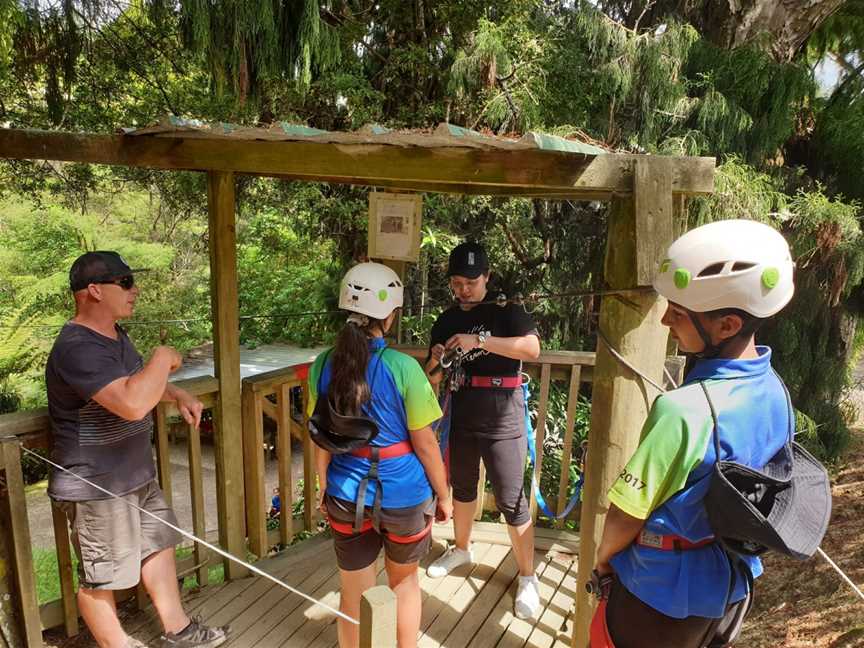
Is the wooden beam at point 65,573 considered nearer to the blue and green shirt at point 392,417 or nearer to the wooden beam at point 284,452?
the wooden beam at point 284,452

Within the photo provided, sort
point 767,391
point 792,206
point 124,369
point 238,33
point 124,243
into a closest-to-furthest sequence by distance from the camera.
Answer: point 767,391 → point 124,369 → point 238,33 → point 792,206 → point 124,243

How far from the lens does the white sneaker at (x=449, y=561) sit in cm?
313

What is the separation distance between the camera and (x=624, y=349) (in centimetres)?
209

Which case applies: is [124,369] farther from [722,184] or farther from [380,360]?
[722,184]

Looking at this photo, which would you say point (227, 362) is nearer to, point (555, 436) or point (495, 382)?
point (495, 382)

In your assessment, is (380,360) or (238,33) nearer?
(380,360)

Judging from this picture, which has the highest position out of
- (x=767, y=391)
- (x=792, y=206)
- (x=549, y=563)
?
(x=792, y=206)

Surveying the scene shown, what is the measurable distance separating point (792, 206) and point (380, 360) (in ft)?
18.1

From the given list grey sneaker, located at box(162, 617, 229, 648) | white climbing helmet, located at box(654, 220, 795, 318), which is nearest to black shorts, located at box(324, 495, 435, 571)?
grey sneaker, located at box(162, 617, 229, 648)

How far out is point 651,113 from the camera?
5.95 meters

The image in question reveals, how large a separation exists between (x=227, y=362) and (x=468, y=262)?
130 cm

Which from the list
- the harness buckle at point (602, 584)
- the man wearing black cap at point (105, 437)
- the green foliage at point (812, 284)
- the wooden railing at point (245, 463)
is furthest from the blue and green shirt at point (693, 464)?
the green foliage at point (812, 284)

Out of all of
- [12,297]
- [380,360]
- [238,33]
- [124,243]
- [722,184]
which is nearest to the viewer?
[380,360]

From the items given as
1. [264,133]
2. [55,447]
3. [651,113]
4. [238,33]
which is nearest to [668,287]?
[264,133]
